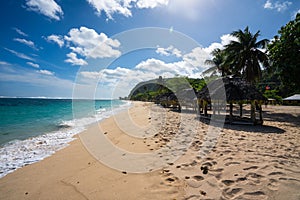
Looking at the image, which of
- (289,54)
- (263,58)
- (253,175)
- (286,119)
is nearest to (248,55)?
(263,58)

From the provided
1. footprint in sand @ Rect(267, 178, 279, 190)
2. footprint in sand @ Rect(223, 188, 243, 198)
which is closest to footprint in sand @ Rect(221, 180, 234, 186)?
footprint in sand @ Rect(223, 188, 243, 198)

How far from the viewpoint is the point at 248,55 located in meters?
17.5

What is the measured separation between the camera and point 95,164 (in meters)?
4.27

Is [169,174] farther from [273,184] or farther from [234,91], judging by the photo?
[234,91]

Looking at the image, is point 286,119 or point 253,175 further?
point 286,119

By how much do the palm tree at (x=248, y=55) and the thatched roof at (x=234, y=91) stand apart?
30.7 feet

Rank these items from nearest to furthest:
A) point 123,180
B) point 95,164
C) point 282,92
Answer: point 123,180 → point 95,164 → point 282,92

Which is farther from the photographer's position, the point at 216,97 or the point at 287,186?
the point at 216,97

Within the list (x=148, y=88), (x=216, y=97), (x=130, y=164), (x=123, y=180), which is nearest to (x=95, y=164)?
(x=130, y=164)

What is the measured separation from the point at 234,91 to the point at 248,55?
37.4 ft

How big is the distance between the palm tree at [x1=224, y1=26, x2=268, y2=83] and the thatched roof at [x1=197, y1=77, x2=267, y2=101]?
9.37 m

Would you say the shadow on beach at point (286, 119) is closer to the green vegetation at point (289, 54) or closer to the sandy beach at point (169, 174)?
the green vegetation at point (289, 54)

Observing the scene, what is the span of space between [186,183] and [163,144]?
2522mm

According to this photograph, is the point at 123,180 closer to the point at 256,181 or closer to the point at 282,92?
the point at 256,181
